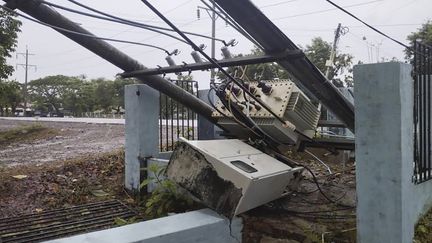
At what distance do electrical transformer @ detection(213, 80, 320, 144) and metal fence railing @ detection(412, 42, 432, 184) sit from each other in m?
1.31

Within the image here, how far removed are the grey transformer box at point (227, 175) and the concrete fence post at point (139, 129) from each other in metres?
1.66

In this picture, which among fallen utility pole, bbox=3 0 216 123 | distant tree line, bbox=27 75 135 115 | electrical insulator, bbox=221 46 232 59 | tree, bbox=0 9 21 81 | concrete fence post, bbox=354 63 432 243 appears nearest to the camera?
concrete fence post, bbox=354 63 432 243

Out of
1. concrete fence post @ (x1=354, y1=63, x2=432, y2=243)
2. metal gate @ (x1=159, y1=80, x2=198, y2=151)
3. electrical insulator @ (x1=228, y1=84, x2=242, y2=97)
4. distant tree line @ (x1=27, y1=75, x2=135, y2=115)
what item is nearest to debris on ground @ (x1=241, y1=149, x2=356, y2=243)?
concrete fence post @ (x1=354, y1=63, x2=432, y2=243)

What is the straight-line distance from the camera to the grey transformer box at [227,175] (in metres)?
3.29

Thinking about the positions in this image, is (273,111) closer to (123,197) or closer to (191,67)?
(191,67)

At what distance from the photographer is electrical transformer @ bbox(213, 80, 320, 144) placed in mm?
4340

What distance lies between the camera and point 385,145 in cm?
274

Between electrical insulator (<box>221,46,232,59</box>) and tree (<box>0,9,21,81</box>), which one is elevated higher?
tree (<box>0,9,21,81</box>)

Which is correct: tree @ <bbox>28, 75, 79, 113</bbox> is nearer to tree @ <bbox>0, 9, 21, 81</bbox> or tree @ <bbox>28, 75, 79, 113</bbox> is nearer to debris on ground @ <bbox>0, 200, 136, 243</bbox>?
tree @ <bbox>0, 9, 21, 81</bbox>

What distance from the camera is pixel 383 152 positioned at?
275cm

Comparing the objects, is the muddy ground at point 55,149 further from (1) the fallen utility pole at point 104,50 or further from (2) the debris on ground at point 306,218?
(2) the debris on ground at point 306,218

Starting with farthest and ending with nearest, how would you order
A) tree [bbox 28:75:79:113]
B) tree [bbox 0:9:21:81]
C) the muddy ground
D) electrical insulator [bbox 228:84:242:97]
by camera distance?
tree [bbox 28:75:79:113] → tree [bbox 0:9:21:81] → the muddy ground → electrical insulator [bbox 228:84:242:97]

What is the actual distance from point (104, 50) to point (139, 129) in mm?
1524

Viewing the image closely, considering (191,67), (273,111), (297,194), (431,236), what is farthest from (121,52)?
(431,236)
